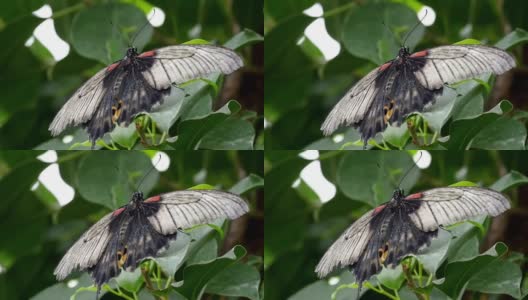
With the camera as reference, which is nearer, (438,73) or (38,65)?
(438,73)

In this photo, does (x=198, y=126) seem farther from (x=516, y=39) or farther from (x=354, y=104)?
(x=516, y=39)

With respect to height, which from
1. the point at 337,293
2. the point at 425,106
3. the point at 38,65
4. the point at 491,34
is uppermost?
the point at 38,65

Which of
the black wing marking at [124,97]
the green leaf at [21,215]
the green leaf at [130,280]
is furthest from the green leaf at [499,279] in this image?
the green leaf at [21,215]

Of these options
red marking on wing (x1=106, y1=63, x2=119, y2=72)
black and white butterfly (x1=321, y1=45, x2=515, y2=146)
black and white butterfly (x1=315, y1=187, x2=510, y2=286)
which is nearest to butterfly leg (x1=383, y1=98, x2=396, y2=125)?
black and white butterfly (x1=321, y1=45, x2=515, y2=146)

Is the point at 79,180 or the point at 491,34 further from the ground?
the point at 491,34

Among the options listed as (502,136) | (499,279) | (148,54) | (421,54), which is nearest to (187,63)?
(148,54)

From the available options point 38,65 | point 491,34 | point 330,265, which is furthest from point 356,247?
point 38,65

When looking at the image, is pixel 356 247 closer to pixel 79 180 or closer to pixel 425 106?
pixel 425 106
